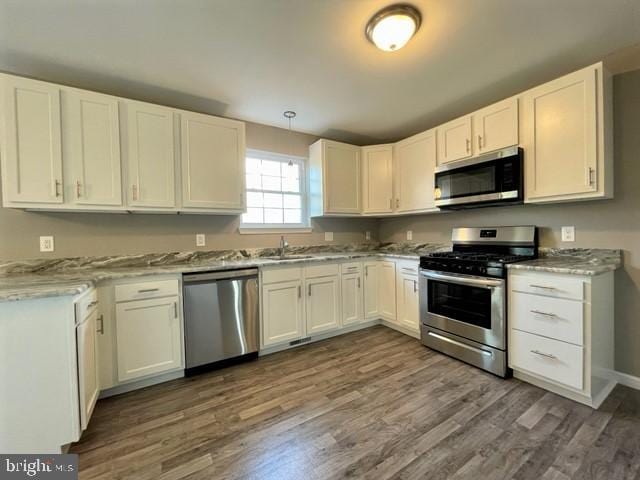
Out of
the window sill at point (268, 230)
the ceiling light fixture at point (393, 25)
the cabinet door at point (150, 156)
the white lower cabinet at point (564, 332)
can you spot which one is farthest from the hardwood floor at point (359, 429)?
the ceiling light fixture at point (393, 25)

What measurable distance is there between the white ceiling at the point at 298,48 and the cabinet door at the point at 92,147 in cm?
28

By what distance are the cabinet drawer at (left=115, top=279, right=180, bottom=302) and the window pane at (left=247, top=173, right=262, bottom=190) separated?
4.96 feet

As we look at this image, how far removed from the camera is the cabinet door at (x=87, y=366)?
1.55 m

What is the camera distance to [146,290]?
2121 mm

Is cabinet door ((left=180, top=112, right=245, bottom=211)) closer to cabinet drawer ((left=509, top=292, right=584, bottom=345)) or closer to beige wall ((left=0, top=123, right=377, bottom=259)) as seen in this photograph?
beige wall ((left=0, top=123, right=377, bottom=259))

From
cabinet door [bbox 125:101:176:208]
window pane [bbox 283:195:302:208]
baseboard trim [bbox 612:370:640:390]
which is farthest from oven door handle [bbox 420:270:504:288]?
cabinet door [bbox 125:101:176:208]

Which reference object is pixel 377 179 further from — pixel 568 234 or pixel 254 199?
pixel 568 234

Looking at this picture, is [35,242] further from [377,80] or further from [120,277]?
[377,80]

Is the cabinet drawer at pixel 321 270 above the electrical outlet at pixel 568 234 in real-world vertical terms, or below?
below

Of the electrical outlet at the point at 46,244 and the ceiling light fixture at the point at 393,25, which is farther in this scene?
the electrical outlet at the point at 46,244

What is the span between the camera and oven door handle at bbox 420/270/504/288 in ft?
7.31

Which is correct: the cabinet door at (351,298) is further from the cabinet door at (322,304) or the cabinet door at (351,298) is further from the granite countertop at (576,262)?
the granite countertop at (576,262)

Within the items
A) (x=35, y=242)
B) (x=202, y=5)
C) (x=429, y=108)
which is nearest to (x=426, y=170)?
A: (x=429, y=108)

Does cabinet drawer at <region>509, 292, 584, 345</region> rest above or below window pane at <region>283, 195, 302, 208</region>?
below
